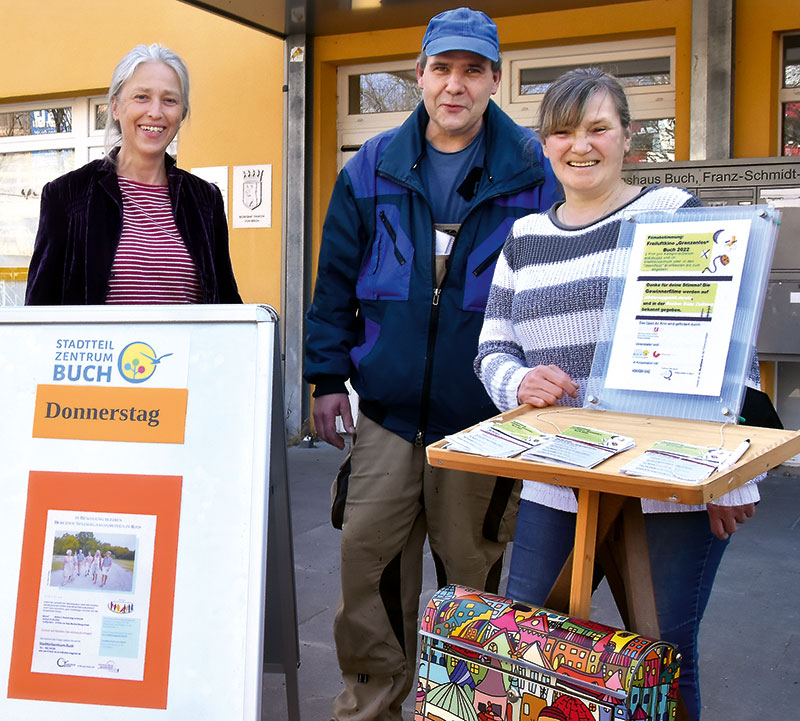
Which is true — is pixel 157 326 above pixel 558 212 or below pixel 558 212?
below

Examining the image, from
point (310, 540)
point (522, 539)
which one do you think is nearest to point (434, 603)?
point (522, 539)

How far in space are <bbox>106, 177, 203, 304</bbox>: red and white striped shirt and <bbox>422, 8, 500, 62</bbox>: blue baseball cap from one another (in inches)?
33.0

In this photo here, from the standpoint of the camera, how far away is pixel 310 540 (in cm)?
514

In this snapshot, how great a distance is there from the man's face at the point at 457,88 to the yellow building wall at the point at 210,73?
18.6 feet

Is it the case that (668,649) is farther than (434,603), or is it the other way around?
(434,603)

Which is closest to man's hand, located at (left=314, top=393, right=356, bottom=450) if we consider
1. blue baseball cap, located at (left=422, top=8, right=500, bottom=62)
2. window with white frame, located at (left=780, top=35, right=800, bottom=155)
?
blue baseball cap, located at (left=422, top=8, right=500, bottom=62)

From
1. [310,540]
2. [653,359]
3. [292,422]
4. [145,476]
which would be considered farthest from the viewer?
[292,422]

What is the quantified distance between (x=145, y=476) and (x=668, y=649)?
3.74 feet

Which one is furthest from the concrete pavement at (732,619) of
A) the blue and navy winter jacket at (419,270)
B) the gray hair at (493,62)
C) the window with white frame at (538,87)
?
the window with white frame at (538,87)

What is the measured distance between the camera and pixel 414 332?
2.60 meters

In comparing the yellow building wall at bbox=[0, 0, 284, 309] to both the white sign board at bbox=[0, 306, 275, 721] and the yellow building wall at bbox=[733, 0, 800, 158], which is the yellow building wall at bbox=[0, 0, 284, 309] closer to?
the yellow building wall at bbox=[733, 0, 800, 158]

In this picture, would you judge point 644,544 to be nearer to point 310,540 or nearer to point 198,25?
point 310,540

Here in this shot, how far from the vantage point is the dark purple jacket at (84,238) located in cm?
253

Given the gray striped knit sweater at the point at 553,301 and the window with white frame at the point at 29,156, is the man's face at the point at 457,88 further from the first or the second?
the window with white frame at the point at 29,156
